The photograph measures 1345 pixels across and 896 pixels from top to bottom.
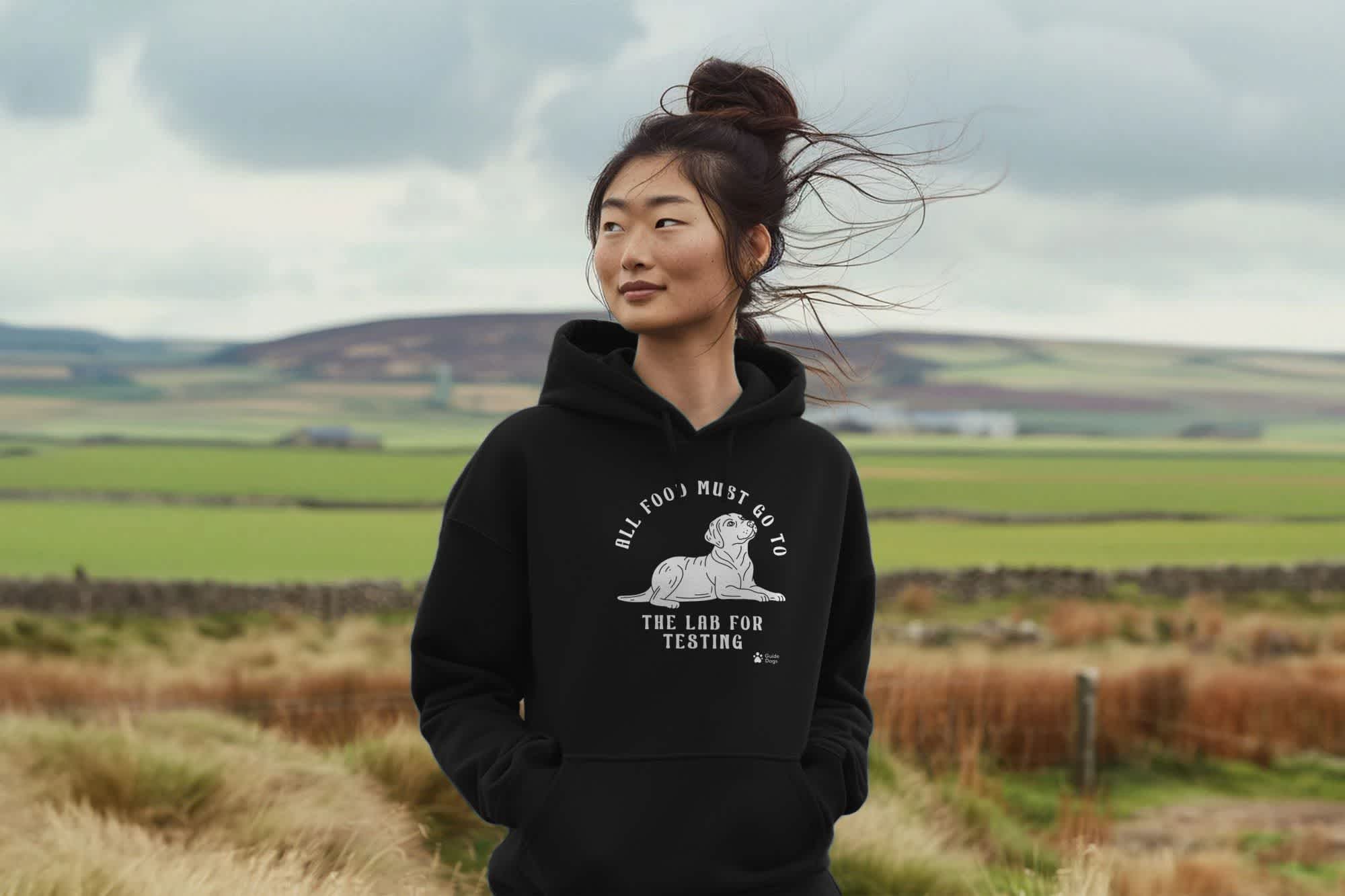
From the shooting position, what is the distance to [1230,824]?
10.4 metres

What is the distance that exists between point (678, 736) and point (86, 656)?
20.0 m

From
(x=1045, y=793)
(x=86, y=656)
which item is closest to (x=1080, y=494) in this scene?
(x=86, y=656)

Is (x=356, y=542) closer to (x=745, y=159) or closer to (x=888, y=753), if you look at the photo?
(x=888, y=753)

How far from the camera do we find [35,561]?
116 ft

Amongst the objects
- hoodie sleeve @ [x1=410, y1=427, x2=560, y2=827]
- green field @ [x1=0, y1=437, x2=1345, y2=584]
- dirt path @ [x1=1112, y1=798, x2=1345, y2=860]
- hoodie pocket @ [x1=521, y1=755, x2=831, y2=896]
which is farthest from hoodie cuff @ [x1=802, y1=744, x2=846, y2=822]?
green field @ [x1=0, y1=437, x2=1345, y2=584]

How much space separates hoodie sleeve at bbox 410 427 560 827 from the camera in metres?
2.49

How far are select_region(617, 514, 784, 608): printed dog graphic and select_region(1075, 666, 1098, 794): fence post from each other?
877 centimetres

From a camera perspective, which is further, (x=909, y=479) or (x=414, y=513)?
(x=909, y=479)

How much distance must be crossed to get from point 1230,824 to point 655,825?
9195 mm

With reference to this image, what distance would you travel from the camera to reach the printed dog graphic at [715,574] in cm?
243

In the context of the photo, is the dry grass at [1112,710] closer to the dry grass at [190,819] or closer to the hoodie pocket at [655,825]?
the dry grass at [190,819]

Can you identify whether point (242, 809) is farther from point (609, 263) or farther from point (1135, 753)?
point (1135, 753)

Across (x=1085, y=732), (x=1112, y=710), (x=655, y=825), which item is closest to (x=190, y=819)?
(x=655, y=825)

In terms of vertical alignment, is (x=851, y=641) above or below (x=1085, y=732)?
above
